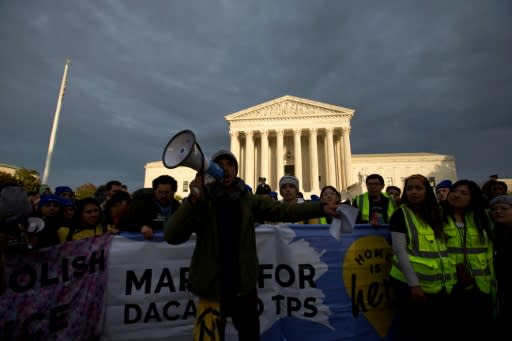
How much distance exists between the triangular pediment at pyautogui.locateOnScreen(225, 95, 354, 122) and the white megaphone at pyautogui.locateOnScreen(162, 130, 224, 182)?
4212cm

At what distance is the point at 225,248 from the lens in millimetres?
2223

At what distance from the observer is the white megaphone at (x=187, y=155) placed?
1772 millimetres

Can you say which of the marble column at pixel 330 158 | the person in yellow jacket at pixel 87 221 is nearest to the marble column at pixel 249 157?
the marble column at pixel 330 158

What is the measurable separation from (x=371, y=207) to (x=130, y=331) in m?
4.48

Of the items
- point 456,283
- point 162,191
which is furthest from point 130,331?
point 456,283

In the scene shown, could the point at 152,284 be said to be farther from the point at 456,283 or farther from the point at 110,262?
the point at 456,283

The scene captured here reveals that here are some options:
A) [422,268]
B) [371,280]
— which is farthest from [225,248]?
[371,280]

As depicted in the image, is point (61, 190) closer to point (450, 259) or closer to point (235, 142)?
point (450, 259)

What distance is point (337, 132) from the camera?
143 ft

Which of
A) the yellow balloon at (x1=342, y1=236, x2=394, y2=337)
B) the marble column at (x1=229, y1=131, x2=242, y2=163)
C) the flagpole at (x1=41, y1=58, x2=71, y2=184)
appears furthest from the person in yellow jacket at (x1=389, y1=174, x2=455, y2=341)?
the marble column at (x1=229, y1=131, x2=242, y2=163)

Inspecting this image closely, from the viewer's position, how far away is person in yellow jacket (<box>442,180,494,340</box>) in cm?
276

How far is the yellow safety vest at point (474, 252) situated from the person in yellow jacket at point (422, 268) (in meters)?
0.12

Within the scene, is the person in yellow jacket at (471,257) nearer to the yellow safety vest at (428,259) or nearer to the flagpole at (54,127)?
the yellow safety vest at (428,259)

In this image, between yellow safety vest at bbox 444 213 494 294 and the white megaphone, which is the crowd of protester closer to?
yellow safety vest at bbox 444 213 494 294
